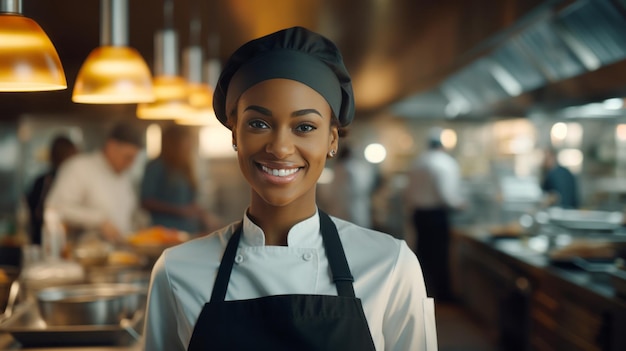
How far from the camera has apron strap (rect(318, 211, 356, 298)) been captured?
1511 mm

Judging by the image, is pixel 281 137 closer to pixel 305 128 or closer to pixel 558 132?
pixel 305 128

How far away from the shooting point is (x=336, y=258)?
1552mm

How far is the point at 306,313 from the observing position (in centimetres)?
147

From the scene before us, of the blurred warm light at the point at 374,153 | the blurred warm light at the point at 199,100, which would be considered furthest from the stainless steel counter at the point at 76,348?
the blurred warm light at the point at 374,153

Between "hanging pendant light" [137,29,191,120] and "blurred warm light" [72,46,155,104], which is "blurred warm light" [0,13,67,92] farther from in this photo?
"hanging pendant light" [137,29,191,120]

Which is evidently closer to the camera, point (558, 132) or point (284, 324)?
point (284, 324)

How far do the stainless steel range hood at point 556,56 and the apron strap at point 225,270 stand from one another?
3.00 meters

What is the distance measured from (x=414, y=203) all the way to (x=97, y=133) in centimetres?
557

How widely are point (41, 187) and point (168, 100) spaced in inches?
91.6

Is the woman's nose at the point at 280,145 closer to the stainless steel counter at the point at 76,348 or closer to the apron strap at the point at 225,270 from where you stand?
the apron strap at the point at 225,270

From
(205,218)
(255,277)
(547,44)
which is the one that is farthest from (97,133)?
(255,277)

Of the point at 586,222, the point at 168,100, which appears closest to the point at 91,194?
the point at 168,100

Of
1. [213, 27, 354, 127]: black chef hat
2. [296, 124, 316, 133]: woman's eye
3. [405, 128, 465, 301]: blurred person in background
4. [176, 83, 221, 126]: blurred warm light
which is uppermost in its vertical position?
[176, 83, 221, 126]: blurred warm light

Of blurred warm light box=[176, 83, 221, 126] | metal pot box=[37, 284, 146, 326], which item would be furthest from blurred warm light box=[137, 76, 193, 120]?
metal pot box=[37, 284, 146, 326]
